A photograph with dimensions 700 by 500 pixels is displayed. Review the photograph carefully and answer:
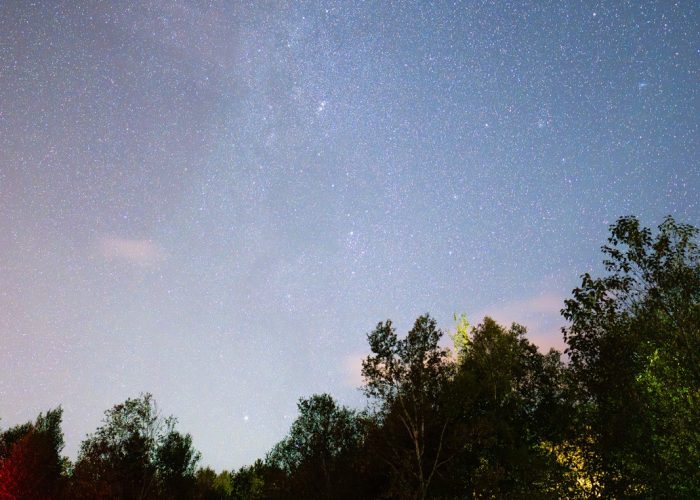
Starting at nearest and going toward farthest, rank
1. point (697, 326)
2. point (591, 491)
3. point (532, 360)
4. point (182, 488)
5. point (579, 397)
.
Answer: point (697, 326) < point (579, 397) < point (591, 491) < point (532, 360) < point (182, 488)

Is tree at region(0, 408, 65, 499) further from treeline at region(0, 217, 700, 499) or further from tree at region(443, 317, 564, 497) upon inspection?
tree at region(443, 317, 564, 497)

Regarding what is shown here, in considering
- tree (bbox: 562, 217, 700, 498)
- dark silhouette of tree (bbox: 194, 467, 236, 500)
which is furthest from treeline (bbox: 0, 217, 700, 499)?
dark silhouette of tree (bbox: 194, 467, 236, 500)

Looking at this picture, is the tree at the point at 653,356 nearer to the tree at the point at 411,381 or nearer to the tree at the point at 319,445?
the tree at the point at 411,381

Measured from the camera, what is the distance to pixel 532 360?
4075cm

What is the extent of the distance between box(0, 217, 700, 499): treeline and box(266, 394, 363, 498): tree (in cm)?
16

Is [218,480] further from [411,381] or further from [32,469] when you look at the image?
[411,381]

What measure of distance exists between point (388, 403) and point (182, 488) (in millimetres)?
44955

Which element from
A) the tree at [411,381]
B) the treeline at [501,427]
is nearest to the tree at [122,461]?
the treeline at [501,427]

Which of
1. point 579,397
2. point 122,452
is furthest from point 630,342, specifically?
point 122,452

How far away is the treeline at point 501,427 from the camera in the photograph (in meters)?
15.1

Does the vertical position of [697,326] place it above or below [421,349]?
below

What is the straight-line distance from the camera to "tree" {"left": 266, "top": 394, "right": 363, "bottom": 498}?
157 feet

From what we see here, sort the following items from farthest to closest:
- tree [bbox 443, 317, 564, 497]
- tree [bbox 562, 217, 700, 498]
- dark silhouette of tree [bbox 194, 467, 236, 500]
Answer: dark silhouette of tree [bbox 194, 467, 236, 500], tree [bbox 443, 317, 564, 497], tree [bbox 562, 217, 700, 498]

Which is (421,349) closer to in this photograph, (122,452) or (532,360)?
(532,360)
